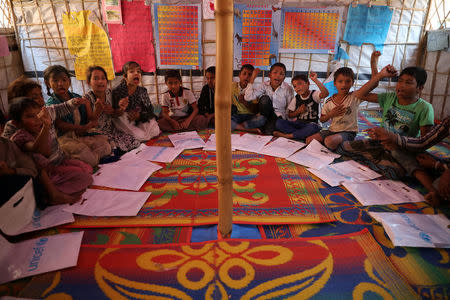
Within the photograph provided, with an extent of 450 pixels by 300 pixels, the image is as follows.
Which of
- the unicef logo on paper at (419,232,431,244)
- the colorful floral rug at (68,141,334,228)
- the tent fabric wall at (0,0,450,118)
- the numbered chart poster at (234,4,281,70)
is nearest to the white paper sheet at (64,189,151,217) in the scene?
the colorful floral rug at (68,141,334,228)

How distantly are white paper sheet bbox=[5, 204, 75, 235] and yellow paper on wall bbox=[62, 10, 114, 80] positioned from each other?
7.48 feet

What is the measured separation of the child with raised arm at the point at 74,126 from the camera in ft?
5.44

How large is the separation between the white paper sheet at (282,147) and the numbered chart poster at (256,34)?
1.28 meters

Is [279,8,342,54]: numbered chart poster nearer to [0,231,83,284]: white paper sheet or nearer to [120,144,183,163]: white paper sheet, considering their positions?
[120,144,183,163]: white paper sheet

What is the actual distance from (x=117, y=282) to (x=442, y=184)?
149 centimetres

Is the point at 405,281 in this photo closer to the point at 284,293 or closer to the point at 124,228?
the point at 284,293

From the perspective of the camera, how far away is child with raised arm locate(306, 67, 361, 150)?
6.40 feet

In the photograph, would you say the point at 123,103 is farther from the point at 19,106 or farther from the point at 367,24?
the point at 367,24

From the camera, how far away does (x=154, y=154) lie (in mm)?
1888

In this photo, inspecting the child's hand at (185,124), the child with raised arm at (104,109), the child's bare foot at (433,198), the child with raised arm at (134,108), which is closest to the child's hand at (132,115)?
the child with raised arm at (134,108)

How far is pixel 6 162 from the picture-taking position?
1.15 meters

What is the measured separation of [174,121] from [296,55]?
166 centimetres

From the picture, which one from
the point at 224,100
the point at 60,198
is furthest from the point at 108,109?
the point at 224,100

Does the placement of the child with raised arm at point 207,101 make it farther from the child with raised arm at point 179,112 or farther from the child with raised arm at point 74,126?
the child with raised arm at point 74,126
